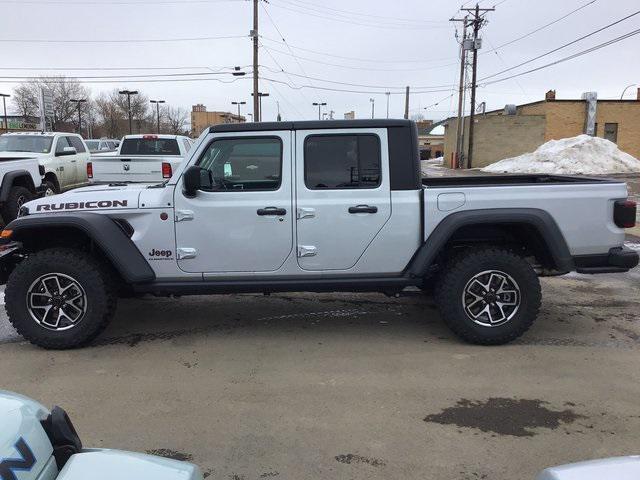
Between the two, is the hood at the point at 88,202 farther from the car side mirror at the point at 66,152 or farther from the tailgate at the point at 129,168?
the car side mirror at the point at 66,152

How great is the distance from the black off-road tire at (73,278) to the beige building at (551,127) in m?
41.1

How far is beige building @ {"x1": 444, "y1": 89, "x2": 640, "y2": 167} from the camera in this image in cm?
4256

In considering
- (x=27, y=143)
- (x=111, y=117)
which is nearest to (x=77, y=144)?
(x=27, y=143)

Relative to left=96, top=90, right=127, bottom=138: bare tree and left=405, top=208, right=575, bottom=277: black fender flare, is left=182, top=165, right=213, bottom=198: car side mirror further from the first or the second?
left=96, top=90, right=127, bottom=138: bare tree

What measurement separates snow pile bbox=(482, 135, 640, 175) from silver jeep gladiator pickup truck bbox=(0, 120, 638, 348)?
31.3 meters

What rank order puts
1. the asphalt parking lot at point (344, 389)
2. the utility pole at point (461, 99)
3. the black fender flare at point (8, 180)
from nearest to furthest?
the asphalt parking lot at point (344, 389) < the black fender flare at point (8, 180) < the utility pole at point (461, 99)

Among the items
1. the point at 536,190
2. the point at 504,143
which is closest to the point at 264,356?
the point at 536,190

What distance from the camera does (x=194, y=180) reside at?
455cm

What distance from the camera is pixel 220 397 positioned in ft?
12.9

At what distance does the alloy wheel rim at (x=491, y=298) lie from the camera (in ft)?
15.7

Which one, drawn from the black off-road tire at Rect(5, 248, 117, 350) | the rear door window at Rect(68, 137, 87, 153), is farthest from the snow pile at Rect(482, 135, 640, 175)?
the black off-road tire at Rect(5, 248, 117, 350)

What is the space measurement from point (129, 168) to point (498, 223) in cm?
933

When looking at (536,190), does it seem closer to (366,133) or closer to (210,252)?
(366,133)

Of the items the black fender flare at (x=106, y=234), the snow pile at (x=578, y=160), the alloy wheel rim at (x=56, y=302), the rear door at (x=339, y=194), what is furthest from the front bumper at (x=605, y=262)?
the snow pile at (x=578, y=160)
